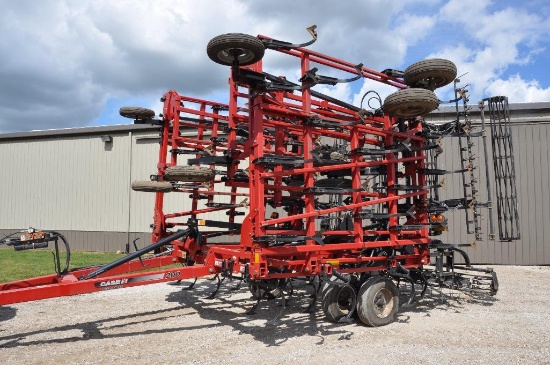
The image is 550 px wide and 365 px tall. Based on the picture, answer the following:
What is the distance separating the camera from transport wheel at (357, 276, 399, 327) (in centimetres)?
647

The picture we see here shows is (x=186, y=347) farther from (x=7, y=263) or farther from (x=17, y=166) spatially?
(x=17, y=166)

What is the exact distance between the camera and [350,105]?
7285 mm

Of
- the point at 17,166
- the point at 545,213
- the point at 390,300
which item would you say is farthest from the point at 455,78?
the point at 17,166

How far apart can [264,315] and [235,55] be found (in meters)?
4.09

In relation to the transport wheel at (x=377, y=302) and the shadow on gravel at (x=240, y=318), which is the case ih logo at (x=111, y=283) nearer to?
the shadow on gravel at (x=240, y=318)

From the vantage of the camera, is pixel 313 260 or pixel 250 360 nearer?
pixel 250 360

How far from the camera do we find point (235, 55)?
5.65 meters

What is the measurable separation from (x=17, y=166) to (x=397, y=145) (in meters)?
18.2

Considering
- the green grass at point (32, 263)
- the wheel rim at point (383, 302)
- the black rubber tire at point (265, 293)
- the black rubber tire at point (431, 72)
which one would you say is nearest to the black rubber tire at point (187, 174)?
the black rubber tire at point (265, 293)

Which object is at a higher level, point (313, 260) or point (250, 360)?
point (313, 260)

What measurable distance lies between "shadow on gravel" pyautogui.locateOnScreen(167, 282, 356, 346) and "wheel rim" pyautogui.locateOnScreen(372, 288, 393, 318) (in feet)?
1.41

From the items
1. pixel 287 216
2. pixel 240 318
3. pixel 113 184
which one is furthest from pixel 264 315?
pixel 113 184

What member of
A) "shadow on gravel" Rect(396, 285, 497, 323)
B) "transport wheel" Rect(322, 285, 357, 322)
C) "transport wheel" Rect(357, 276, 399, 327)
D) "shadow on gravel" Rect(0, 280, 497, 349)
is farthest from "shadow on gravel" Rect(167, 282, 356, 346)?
"shadow on gravel" Rect(396, 285, 497, 323)

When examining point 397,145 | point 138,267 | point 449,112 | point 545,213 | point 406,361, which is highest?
point 449,112
